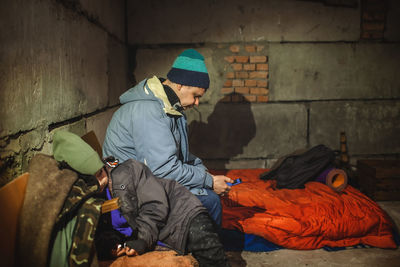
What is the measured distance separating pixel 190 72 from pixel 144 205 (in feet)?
3.76

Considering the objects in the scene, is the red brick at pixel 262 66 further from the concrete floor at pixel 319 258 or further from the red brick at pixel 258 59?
the concrete floor at pixel 319 258

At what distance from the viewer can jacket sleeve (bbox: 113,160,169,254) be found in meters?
1.56

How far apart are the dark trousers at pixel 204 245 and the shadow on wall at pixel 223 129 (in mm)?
2932

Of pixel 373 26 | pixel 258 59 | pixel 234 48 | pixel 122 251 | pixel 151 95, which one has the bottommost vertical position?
pixel 122 251

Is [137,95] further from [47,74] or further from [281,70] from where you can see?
[281,70]

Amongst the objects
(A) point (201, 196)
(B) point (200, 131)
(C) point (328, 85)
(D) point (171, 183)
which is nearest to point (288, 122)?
(C) point (328, 85)

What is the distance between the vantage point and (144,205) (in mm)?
1628

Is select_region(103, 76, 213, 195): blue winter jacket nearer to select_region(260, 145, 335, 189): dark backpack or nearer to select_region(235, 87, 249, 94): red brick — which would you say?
select_region(260, 145, 335, 189): dark backpack

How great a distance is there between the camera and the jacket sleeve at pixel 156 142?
197 centimetres

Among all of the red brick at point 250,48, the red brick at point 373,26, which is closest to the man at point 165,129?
the red brick at point 250,48

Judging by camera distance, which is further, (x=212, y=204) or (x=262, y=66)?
(x=262, y=66)

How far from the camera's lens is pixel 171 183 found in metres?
1.85

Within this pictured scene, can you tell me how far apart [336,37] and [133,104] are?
3.65 m

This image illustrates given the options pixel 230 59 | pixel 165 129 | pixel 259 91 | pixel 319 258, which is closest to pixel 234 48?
pixel 230 59
